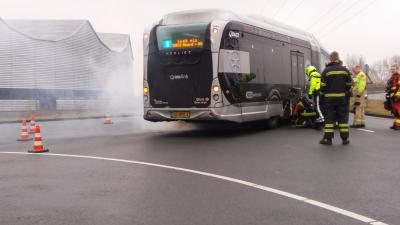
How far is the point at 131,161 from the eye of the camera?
8375 millimetres

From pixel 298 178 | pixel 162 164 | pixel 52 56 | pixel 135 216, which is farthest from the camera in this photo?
pixel 52 56

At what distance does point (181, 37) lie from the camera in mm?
11875

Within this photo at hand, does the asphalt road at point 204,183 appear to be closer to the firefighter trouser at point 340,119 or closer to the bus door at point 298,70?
the firefighter trouser at point 340,119

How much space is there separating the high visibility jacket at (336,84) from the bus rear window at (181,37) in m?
3.19

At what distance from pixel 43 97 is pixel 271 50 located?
28.2 metres

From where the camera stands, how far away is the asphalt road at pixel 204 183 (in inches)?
185

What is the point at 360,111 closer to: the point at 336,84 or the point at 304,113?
the point at 304,113

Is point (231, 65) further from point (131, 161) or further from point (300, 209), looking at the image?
point (300, 209)

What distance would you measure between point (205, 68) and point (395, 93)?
5.84m

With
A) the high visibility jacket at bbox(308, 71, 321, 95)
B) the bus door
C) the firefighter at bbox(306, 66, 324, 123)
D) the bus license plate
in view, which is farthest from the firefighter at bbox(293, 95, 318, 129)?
the bus license plate

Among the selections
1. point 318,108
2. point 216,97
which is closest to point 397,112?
point 318,108

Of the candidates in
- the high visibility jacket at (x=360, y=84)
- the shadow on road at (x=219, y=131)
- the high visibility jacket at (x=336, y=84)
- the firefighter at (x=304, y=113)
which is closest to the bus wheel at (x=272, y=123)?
the shadow on road at (x=219, y=131)

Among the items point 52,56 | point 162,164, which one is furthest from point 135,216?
point 52,56

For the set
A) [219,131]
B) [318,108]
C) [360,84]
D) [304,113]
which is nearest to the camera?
[318,108]
